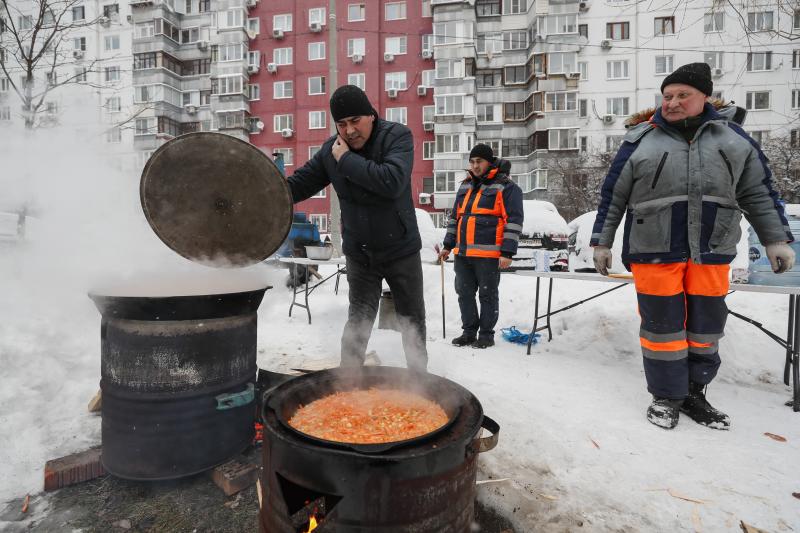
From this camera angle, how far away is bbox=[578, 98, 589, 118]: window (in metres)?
31.8

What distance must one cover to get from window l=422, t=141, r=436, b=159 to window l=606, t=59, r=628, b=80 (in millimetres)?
14819

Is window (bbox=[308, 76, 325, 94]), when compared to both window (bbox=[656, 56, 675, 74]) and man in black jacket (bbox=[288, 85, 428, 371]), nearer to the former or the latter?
window (bbox=[656, 56, 675, 74])

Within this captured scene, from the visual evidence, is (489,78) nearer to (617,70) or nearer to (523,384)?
(617,70)

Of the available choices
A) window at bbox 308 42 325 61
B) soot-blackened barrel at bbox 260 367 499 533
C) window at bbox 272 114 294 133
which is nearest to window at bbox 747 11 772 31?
soot-blackened barrel at bbox 260 367 499 533

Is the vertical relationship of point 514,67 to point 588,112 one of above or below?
above

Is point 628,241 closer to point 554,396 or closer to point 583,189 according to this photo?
point 554,396

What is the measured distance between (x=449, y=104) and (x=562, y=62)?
9159 millimetres

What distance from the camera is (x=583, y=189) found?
2462 centimetres

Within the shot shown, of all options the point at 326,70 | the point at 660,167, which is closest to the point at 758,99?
the point at 326,70

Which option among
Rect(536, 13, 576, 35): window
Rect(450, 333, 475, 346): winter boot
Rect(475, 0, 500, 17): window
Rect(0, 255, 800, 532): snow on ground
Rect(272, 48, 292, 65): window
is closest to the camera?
Rect(0, 255, 800, 532): snow on ground

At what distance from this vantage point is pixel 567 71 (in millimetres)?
30828

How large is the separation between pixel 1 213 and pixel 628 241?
310 inches

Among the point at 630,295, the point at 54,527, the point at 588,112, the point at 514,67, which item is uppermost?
the point at 514,67

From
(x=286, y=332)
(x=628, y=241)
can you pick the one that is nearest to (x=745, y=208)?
(x=628, y=241)
